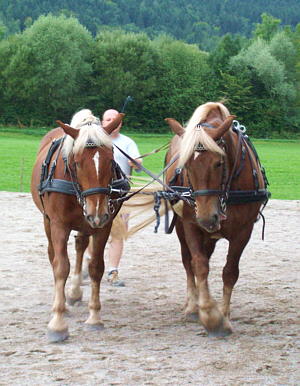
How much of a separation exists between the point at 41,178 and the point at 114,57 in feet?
193

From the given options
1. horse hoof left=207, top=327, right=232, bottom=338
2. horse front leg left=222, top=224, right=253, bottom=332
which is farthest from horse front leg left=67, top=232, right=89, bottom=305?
horse hoof left=207, top=327, right=232, bottom=338

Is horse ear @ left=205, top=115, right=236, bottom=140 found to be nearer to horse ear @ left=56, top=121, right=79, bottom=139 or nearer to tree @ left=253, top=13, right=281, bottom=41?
horse ear @ left=56, top=121, right=79, bottom=139

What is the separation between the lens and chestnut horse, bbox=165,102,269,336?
5141 mm

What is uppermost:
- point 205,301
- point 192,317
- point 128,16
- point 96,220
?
point 128,16

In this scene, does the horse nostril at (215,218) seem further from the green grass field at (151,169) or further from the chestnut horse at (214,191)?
the green grass field at (151,169)

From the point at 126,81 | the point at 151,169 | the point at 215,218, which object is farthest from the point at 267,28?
the point at 215,218

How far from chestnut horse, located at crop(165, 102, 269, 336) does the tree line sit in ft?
176

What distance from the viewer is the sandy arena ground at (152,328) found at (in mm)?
4473

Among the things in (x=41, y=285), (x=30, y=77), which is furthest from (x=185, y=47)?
(x=41, y=285)

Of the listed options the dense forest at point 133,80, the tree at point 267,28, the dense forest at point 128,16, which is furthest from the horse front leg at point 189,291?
the dense forest at point 128,16

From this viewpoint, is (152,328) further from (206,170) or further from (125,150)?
(125,150)

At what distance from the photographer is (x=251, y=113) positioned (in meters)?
61.0

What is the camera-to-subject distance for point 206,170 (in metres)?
5.16

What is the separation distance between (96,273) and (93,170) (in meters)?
1.18
